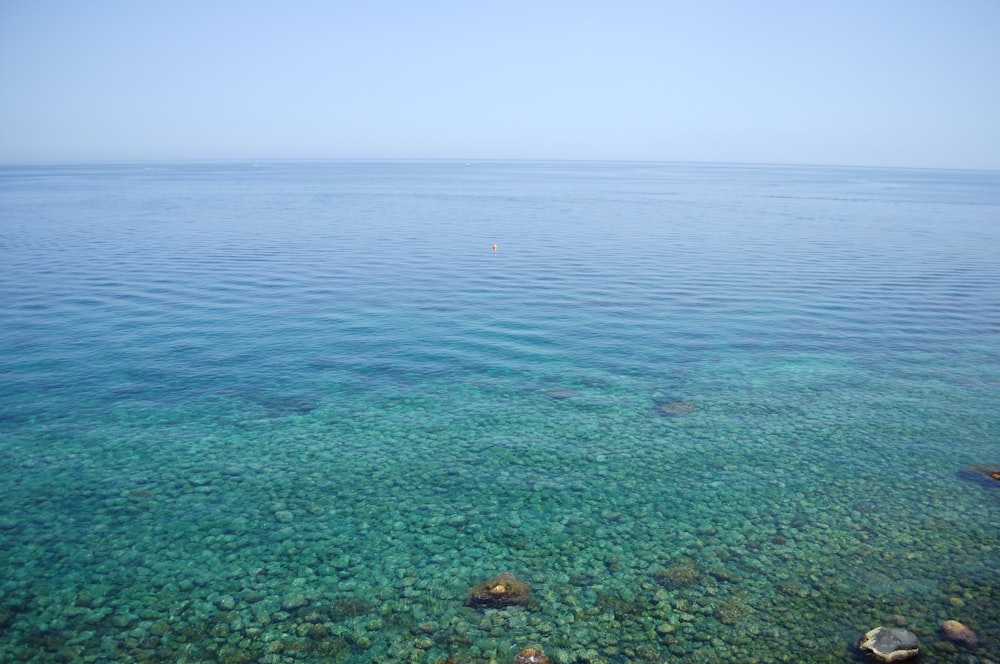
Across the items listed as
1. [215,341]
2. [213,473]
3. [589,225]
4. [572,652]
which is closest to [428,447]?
[213,473]

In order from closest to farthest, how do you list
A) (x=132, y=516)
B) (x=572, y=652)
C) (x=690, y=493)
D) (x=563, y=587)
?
(x=572, y=652), (x=563, y=587), (x=132, y=516), (x=690, y=493)

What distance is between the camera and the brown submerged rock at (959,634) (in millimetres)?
12719

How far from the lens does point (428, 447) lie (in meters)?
21.9

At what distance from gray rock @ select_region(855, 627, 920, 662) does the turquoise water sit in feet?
1.72

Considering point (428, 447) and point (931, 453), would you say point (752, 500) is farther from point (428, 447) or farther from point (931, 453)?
point (428, 447)

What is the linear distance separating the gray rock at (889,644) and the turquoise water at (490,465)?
1.72 feet

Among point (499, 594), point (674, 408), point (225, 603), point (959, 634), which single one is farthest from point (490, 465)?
point (959, 634)

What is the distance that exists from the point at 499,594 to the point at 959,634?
9.29m

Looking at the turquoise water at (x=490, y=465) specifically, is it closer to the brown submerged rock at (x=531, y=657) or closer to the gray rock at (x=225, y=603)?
the gray rock at (x=225, y=603)

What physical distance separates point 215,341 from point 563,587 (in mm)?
24389

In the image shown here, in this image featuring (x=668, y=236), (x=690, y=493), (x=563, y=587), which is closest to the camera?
(x=563, y=587)

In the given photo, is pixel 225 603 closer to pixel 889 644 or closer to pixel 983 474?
pixel 889 644

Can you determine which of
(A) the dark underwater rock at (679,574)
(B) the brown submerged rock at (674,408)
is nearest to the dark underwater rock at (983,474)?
(B) the brown submerged rock at (674,408)

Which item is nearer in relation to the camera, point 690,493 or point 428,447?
point 690,493
